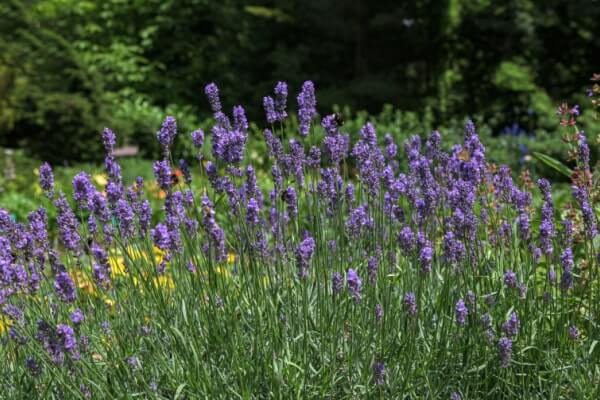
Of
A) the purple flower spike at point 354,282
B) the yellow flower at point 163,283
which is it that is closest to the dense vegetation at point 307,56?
the yellow flower at point 163,283

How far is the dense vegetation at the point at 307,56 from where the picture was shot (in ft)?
40.6

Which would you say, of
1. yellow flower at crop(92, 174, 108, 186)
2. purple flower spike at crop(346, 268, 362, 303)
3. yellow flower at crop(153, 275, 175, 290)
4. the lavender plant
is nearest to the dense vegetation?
yellow flower at crop(92, 174, 108, 186)

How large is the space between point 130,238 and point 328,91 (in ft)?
37.3

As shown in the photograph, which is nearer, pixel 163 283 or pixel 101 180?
pixel 163 283

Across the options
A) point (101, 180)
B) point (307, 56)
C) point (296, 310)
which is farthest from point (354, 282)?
point (307, 56)

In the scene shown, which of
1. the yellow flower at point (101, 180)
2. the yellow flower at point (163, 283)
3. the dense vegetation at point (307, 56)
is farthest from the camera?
the dense vegetation at point (307, 56)

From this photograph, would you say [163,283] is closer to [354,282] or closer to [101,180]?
[354,282]

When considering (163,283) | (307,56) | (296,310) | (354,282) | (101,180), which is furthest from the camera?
(307,56)

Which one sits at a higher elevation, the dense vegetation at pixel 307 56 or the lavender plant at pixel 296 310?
the lavender plant at pixel 296 310

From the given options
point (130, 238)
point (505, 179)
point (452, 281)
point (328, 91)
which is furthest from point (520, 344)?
point (328, 91)

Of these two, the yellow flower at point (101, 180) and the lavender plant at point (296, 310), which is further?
the yellow flower at point (101, 180)

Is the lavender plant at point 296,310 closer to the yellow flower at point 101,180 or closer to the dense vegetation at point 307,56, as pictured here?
the yellow flower at point 101,180

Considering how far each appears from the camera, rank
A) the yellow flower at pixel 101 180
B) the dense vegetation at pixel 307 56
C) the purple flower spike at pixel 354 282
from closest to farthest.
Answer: the purple flower spike at pixel 354 282
the yellow flower at pixel 101 180
the dense vegetation at pixel 307 56

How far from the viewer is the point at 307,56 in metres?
14.6
